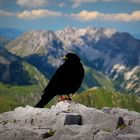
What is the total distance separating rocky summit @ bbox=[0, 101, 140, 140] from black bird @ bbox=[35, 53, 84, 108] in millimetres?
1483

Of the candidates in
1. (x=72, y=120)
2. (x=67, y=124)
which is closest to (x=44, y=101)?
(x=72, y=120)

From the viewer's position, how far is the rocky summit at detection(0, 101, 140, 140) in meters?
21.8

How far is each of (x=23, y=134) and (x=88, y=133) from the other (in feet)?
13.5

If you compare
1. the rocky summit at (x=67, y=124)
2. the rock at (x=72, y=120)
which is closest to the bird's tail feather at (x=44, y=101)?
the rocky summit at (x=67, y=124)

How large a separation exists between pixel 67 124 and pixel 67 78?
340 cm

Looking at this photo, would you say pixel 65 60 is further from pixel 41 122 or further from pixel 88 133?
pixel 88 133

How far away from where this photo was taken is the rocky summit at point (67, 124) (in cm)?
2183

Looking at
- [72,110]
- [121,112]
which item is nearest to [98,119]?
[72,110]

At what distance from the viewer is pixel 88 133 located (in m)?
21.5

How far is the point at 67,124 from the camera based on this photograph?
84.7ft

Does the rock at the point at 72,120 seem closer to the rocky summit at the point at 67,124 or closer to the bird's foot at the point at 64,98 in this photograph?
the rocky summit at the point at 67,124

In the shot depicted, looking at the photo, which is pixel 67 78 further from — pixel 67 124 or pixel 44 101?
pixel 67 124

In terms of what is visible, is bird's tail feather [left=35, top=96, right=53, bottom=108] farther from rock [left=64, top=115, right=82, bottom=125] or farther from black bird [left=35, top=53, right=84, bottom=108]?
rock [left=64, top=115, right=82, bottom=125]

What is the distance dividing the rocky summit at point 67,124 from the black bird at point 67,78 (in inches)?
58.4
